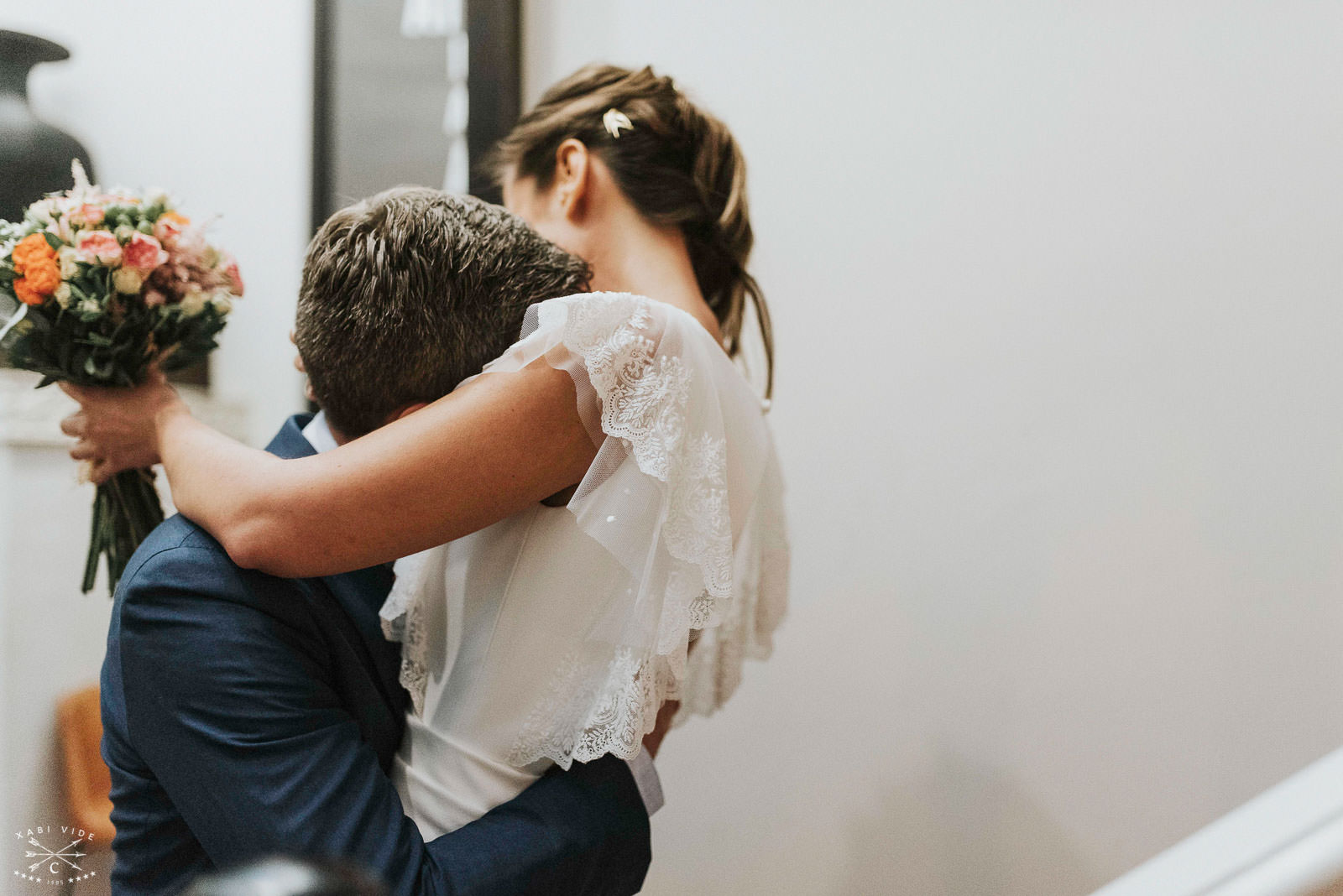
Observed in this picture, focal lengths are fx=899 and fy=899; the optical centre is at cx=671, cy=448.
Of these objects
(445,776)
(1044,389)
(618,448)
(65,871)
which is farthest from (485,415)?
(1044,389)

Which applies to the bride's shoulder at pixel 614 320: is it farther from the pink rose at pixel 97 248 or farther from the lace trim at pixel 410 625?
the pink rose at pixel 97 248

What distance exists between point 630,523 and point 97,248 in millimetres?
638

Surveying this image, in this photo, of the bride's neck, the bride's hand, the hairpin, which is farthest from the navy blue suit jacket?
the hairpin

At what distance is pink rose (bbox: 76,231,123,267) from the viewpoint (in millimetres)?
941

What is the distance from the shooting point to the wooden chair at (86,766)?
107 centimetres

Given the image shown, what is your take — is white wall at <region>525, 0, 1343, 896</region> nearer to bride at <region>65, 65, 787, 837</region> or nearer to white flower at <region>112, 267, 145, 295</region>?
bride at <region>65, 65, 787, 837</region>

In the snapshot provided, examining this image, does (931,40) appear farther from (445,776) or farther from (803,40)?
(445,776)

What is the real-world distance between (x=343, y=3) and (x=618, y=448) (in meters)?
1.18

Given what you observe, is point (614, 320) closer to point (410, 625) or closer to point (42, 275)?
point (410, 625)

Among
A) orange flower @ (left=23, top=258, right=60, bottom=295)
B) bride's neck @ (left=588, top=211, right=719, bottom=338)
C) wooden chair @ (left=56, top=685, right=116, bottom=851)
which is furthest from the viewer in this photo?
bride's neck @ (left=588, top=211, right=719, bottom=338)

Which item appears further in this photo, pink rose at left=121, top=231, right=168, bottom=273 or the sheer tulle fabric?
pink rose at left=121, top=231, right=168, bottom=273

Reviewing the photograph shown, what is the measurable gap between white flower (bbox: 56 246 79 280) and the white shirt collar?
30 centimetres

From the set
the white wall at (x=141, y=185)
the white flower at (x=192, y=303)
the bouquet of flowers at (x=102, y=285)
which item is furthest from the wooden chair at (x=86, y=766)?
the white flower at (x=192, y=303)

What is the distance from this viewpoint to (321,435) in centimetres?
92
